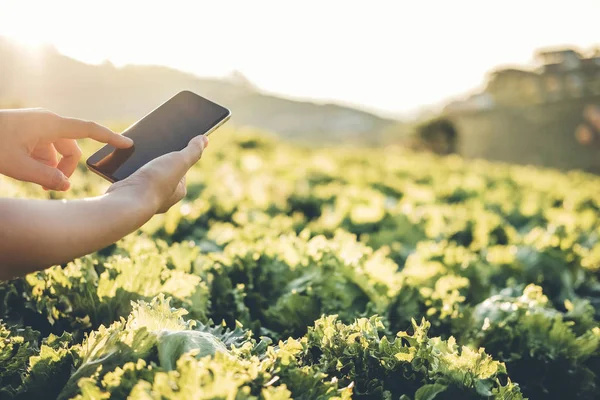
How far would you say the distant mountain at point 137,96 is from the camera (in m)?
32.1

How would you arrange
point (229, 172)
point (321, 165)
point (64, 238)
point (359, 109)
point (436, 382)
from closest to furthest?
1. point (64, 238)
2. point (436, 382)
3. point (229, 172)
4. point (321, 165)
5. point (359, 109)

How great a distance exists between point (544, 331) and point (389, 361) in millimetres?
1374

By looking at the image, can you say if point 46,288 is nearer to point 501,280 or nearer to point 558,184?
point 501,280

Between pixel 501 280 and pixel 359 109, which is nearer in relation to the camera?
pixel 501 280

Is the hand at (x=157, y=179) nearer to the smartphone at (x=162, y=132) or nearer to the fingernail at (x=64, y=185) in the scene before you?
the smartphone at (x=162, y=132)

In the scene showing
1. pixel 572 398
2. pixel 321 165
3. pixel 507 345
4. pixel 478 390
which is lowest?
pixel 321 165

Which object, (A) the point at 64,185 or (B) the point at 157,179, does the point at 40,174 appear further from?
(B) the point at 157,179

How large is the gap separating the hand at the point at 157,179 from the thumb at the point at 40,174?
0.46m

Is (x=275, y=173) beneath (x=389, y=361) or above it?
beneath

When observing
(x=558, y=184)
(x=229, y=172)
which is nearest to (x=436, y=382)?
(x=229, y=172)

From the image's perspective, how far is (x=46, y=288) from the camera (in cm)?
267

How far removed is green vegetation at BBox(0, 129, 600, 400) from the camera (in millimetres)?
1854

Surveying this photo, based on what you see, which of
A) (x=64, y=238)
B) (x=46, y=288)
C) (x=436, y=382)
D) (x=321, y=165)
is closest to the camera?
(x=64, y=238)

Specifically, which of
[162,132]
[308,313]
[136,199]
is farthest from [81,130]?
[308,313]
